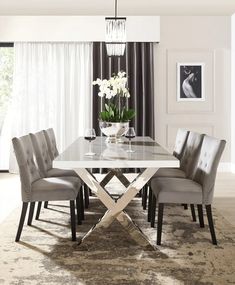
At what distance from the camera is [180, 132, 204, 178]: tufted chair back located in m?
3.77

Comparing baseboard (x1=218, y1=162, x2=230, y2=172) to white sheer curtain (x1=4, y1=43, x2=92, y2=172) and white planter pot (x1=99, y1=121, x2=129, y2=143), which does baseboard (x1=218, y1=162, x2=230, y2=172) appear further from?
white planter pot (x1=99, y1=121, x2=129, y2=143)

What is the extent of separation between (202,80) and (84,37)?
2142 mm

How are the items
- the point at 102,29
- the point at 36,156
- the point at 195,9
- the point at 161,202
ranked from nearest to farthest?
the point at 161,202
the point at 36,156
the point at 195,9
the point at 102,29

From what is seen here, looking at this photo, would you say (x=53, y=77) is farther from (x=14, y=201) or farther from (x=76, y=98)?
(x=14, y=201)

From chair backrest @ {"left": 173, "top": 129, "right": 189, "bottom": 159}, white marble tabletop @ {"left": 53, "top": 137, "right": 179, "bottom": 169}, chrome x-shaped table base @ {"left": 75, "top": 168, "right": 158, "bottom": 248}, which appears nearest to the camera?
white marble tabletop @ {"left": 53, "top": 137, "right": 179, "bottom": 169}

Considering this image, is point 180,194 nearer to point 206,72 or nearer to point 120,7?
point 120,7

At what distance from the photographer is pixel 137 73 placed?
6.91 meters

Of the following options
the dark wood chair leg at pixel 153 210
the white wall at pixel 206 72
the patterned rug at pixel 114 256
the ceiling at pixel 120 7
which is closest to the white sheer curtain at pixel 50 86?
the ceiling at pixel 120 7

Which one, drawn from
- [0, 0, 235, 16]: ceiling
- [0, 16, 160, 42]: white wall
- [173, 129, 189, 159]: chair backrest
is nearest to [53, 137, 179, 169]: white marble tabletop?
[173, 129, 189, 159]: chair backrest

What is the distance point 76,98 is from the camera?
7.11 metres

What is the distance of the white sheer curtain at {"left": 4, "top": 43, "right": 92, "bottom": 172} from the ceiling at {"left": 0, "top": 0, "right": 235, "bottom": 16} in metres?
0.64

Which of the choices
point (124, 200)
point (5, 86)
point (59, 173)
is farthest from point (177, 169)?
point (5, 86)

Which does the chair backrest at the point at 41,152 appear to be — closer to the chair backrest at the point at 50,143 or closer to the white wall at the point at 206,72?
the chair backrest at the point at 50,143

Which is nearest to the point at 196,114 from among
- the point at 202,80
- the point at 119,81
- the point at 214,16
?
the point at 202,80
